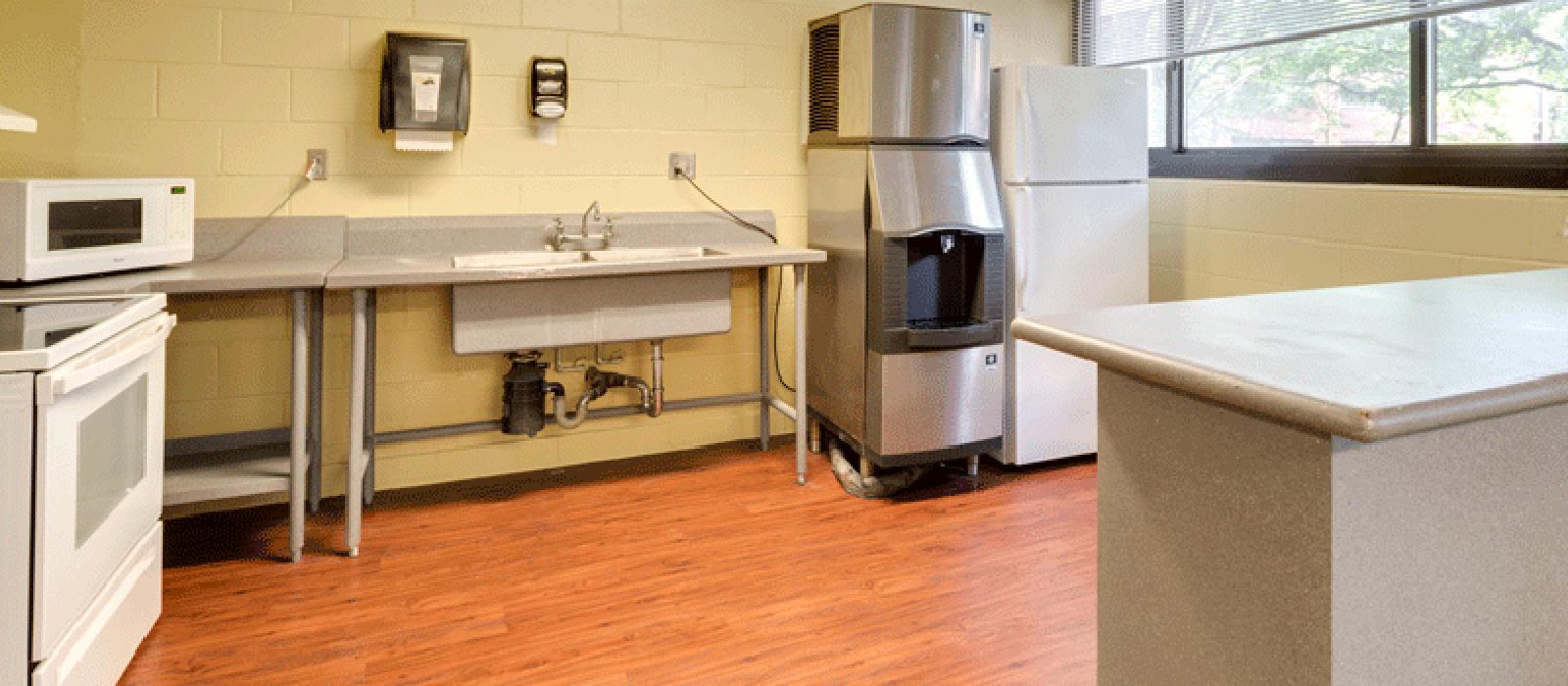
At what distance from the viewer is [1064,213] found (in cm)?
346

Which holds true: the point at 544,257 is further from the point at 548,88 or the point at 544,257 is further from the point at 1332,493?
the point at 1332,493

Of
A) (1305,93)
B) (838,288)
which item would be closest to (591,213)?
(838,288)

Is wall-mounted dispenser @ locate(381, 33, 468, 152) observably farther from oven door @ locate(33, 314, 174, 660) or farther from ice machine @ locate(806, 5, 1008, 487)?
ice machine @ locate(806, 5, 1008, 487)

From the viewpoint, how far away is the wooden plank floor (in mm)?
2139

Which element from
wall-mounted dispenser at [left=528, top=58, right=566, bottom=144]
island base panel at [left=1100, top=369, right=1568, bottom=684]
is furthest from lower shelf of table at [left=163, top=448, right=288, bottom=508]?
island base panel at [left=1100, top=369, right=1568, bottom=684]

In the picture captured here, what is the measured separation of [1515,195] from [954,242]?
1.60 meters

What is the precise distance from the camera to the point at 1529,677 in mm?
1077

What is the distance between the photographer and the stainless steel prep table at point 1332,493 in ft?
2.97

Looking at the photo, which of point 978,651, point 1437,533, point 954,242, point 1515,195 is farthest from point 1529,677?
point 954,242

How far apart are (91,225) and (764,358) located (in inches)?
87.1

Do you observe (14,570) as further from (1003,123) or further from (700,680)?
(1003,123)

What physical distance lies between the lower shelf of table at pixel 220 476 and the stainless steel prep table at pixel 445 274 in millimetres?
222

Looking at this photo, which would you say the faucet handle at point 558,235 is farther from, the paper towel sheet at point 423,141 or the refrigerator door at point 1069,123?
the refrigerator door at point 1069,123

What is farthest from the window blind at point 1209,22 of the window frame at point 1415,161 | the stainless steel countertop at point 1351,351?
the stainless steel countertop at point 1351,351
